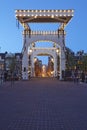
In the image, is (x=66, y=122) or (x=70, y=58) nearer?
(x=66, y=122)

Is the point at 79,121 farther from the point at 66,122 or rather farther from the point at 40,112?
the point at 40,112

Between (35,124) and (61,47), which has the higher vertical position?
(61,47)

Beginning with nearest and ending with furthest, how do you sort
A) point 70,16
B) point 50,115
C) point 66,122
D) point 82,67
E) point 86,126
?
point 86,126, point 66,122, point 50,115, point 70,16, point 82,67

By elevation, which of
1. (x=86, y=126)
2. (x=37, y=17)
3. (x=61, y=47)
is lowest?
(x=86, y=126)

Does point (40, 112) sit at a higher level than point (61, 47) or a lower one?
lower

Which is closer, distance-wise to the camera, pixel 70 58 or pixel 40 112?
pixel 40 112

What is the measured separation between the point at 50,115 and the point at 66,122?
2044 mm

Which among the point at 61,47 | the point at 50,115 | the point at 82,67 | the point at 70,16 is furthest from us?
the point at 82,67

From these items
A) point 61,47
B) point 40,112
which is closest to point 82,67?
point 61,47

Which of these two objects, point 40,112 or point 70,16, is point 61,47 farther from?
point 40,112

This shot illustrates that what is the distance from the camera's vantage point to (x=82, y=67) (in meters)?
94.4

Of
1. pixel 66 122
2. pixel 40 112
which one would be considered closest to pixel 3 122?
pixel 66 122

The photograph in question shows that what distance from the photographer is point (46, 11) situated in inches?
2938

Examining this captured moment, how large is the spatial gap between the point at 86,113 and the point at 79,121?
8.12ft
